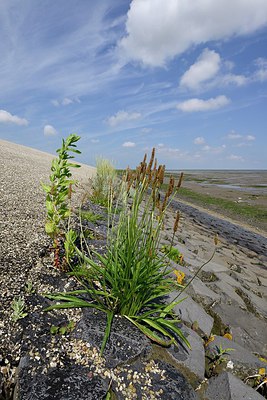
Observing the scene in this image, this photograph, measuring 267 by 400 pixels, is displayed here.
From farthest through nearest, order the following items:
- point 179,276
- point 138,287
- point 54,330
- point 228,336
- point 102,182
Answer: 1. point 102,182
2. point 179,276
3. point 228,336
4. point 138,287
5. point 54,330

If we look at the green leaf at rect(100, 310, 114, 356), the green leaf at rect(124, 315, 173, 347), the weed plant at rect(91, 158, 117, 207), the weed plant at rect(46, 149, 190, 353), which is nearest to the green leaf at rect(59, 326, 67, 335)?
the weed plant at rect(46, 149, 190, 353)

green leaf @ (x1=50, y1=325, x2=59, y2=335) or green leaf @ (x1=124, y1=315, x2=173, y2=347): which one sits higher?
green leaf @ (x1=50, y1=325, x2=59, y2=335)

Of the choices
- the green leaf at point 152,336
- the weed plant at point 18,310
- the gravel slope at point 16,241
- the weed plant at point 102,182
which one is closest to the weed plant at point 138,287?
the green leaf at point 152,336

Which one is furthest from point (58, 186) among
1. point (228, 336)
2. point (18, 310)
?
point (228, 336)

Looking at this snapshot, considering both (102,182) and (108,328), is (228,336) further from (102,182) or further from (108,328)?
(102,182)

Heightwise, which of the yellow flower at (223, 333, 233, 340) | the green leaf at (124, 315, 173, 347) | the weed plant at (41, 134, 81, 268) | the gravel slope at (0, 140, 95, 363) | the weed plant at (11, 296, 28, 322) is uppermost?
the weed plant at (41, 134, 81, 268)

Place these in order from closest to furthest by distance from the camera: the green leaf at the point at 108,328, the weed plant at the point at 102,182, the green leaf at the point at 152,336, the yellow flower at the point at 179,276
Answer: the green leaf at the point at 108,328 → the green leaf at the point at 152,336 → the yellow flower at the point at 179,276 → the weed plant at the point at 102,182

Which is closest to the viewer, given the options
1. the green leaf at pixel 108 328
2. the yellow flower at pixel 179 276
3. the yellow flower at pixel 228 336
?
the green leaf at pixel 108 328

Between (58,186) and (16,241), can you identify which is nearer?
(58,186)

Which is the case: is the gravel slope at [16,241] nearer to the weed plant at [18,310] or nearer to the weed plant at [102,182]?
the weed plant at [18,310]

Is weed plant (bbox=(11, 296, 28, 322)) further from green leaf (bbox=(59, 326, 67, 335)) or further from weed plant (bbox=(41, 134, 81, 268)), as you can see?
weed plant (bbox=(41, 134, 81, 268))

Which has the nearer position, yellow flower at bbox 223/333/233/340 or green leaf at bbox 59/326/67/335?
green leaf at bbox 59/326/67/335

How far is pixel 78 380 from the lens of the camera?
5.93ft

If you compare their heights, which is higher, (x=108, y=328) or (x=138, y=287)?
(x=138, y=287)
